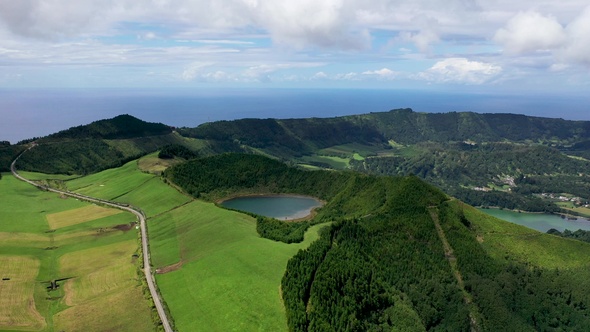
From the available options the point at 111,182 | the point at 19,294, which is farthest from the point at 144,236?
the point at 111,182

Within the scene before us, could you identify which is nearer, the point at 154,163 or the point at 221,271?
the point at 221,271

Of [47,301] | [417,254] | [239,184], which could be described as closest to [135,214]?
[239,184]

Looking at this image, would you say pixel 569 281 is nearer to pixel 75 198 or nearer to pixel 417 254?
pixel 417 254

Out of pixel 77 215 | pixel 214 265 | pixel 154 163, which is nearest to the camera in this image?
pixel 214 265

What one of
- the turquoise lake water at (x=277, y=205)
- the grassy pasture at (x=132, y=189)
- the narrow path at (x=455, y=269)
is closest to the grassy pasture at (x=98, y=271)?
the grassy pasture at (x=132, y=189)

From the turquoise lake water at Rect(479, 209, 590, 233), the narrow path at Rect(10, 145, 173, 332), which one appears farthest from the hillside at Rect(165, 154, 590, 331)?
the turquoise lake water at Rect(479, 209, 590, 233)

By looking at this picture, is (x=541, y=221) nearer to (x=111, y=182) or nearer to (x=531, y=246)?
(x=531, y=246)

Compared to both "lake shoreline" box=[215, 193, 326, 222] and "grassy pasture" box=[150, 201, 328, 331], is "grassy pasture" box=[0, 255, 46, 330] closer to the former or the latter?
"grassy pasture" box=[150, 201, 328, 331]
